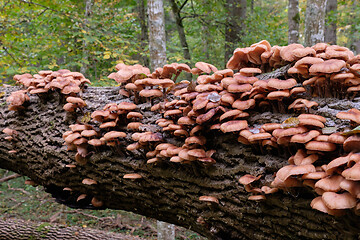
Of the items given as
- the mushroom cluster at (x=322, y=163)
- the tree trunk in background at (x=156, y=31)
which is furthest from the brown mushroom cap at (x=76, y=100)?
the tree trunk in background at (x=156, y=31)

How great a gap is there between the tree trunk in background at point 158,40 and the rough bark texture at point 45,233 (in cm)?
146

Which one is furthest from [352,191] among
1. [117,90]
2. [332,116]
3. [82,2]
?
[82,2]

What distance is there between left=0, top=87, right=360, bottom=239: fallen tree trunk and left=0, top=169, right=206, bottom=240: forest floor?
18.6 ft

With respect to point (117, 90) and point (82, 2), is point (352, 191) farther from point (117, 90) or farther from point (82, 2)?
point (82, 2)

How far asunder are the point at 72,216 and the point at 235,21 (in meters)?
9.47

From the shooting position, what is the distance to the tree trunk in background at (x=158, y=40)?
5945 millimetres

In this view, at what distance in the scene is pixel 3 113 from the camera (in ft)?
12.4

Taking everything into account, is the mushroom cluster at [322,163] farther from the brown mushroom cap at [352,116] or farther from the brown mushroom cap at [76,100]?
the brown mushroom cap at [76,100]

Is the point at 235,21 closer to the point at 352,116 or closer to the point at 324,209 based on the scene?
the point at 352,116

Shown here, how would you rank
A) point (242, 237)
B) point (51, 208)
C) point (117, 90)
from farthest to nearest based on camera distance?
point (51, 208), point (117, 90), point (242, 237)

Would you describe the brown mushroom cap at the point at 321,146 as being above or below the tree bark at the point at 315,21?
below

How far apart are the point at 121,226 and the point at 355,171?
8533 mm

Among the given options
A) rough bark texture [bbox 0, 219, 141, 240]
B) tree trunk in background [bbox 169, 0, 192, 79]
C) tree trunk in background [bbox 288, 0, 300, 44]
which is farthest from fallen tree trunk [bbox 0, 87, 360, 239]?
tree trunk in background [bbox 169, 0, 192, 79]

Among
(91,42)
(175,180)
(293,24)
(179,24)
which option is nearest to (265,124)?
(175,180)
